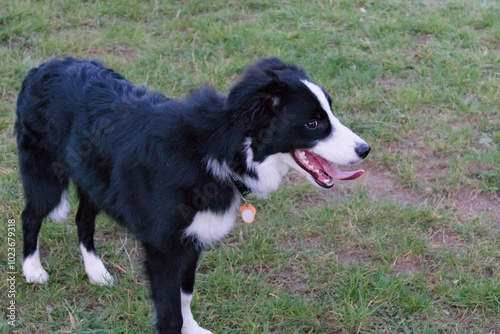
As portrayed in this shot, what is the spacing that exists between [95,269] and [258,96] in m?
1.53

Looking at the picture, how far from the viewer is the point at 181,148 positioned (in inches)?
95.1

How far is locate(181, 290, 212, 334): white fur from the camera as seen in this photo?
2.82 metres

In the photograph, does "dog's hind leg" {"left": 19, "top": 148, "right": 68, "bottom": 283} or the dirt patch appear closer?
"dog's hind leg" {"left": 19, "top": 148, "right": 68, "bottom": 283}

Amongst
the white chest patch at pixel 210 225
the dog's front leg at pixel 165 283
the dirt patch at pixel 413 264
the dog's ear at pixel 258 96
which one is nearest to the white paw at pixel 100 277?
the dog's front leg at pixel 165 283

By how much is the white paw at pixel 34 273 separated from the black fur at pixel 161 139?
0.63m

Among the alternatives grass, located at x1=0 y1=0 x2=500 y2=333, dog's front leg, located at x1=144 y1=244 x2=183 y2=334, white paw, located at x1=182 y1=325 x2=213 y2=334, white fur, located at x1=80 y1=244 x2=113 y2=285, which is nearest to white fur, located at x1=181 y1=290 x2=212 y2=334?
white paw, located at x1=182 y1=325 x2=213 y2=334

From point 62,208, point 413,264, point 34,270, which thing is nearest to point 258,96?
point 62,208

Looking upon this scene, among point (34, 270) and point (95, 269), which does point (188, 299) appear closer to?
point (95, 269)

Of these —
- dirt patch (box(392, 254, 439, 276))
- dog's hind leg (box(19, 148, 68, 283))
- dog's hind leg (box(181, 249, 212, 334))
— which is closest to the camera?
dog's hind leg (box(181, 249, 212, 334))

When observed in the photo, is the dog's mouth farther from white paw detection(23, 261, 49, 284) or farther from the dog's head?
white paw detection(23, 261, 49, 284)

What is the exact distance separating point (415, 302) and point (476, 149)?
1.71m

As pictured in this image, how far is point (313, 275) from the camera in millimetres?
3215

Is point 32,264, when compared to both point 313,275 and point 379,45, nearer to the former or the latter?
point 313,275

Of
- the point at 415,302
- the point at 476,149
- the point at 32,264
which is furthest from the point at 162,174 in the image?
the point at 476,149
